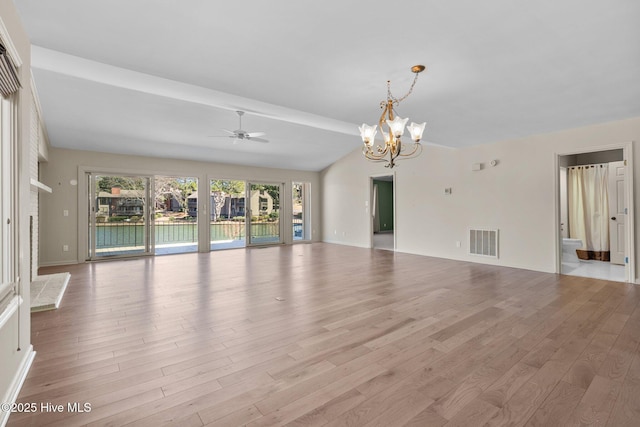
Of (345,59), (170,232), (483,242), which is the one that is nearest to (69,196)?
(170,232)

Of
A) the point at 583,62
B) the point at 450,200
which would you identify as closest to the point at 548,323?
the point at 583,62

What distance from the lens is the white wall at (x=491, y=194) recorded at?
5168 millimetres

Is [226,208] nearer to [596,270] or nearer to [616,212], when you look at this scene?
[596,270]

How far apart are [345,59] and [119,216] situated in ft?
21.6

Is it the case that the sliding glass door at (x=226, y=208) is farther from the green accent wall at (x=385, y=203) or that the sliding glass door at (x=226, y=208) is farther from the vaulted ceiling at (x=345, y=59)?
the green accent wall at (x=385, y=203)

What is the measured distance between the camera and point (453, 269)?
5.53 m

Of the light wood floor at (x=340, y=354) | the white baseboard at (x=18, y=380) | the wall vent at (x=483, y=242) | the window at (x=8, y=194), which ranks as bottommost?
the light wood floor at (x=340, y=354)

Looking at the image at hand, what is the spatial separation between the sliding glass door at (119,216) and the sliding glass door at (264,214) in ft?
8.61

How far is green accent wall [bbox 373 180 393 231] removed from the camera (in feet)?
42.5

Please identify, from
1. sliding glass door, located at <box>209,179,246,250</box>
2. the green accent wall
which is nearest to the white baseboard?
sliding glass door, located at <box>209,179,246,250</box>

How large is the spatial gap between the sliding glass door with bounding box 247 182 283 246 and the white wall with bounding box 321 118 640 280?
2591 millimetres

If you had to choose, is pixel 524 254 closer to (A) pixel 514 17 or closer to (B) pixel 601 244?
(B) pixel 601 244

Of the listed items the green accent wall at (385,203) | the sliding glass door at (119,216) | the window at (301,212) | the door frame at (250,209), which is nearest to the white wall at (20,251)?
the sliding glass door at (119,216)

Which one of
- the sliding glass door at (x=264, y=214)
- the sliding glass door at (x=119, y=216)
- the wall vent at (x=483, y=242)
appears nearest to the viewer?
the wall vent at (x=483, y=242)
